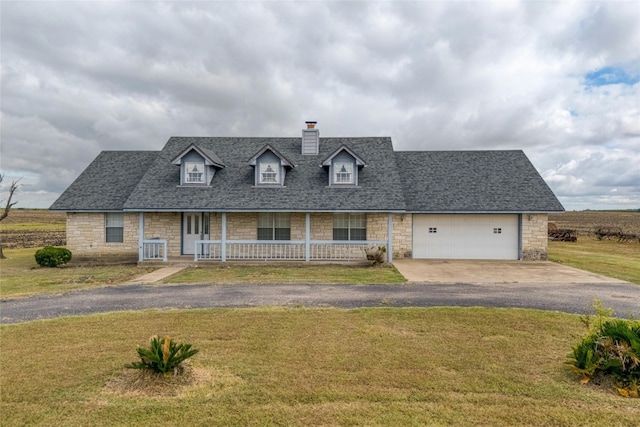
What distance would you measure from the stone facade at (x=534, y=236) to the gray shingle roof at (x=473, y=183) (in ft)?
2.16

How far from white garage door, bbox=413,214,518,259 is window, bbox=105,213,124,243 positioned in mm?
15021

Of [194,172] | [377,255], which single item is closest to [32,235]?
[194,172]

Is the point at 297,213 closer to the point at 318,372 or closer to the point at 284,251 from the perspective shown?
the point at 284,251

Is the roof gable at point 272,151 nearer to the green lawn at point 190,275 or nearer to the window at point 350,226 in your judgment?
the window at point 350,226

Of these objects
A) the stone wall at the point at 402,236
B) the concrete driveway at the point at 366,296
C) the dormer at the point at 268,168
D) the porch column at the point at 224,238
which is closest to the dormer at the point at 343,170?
the dormer at the point at 268,168

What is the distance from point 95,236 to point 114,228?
101 cm

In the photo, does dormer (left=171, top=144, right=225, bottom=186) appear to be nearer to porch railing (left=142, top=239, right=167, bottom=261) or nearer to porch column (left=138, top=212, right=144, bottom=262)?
porch column (left=138, top=212, right=144, bottom=262)

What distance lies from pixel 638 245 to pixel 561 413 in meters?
A: 29.9

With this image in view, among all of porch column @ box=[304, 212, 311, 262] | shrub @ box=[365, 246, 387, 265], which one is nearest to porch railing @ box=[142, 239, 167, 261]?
porch column @ box=[304, 212, 311, 262]

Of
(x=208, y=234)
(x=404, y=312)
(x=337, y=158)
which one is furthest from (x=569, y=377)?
(x=208, y=234)

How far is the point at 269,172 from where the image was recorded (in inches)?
723

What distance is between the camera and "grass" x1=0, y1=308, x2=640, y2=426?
169 inches

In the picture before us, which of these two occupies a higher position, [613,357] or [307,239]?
[307,239]

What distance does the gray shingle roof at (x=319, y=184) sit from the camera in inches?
675
